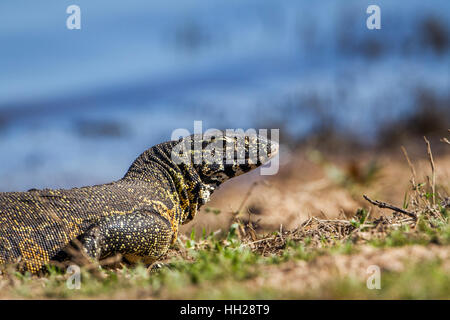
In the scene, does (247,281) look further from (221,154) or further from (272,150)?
(272,150)

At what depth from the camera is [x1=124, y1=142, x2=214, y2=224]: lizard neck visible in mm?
9672

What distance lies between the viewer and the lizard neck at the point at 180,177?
967 cm

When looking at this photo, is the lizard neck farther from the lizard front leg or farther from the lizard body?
the lizard front leg

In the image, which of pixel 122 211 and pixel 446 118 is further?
pixel 446 118

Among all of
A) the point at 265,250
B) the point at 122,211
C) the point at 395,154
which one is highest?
the point at 122,211

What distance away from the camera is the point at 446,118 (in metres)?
24.8

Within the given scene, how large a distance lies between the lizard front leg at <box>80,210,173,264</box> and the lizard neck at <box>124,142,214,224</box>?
83 cm

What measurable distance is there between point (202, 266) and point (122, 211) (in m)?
2.55

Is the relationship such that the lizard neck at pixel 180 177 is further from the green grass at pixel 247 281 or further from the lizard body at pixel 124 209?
the green grass at pixel 247 281

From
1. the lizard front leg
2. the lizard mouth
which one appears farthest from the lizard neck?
the lizard mouth

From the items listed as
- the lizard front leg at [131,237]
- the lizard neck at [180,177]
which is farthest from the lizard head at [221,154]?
the lizard front leg at [131,237]

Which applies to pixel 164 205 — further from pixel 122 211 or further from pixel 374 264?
pixel 374 264

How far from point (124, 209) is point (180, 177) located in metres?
1.28
